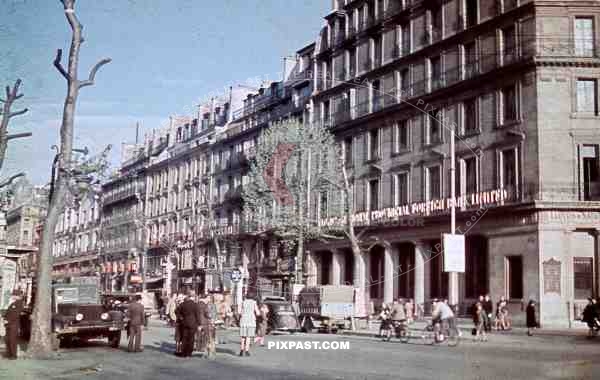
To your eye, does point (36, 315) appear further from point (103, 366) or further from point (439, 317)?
point (439, 317)

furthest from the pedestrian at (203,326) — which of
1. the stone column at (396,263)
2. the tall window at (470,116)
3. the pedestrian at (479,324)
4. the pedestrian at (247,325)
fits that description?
the stone column at (396,263)

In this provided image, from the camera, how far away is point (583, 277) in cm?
3734

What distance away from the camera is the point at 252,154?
63031 mm

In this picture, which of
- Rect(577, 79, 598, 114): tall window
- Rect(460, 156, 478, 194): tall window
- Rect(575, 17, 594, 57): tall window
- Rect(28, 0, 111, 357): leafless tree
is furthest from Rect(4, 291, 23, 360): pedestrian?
Rect(575, 17, 594, 57): tall window

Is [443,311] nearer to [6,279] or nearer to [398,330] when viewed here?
[398,330]

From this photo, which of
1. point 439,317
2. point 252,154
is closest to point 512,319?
point 439,317

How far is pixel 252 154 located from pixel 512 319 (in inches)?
1218

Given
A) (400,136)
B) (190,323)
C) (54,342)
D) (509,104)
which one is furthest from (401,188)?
(54,342)

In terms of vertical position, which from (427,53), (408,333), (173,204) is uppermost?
(427,53)

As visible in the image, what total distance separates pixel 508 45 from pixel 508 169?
23.0ft

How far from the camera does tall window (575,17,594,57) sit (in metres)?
38.7

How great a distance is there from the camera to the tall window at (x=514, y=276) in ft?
127

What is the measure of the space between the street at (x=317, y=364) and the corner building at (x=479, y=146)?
1322 centimetres

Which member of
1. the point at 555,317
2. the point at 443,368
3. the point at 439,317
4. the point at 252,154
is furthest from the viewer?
the point at 252,154
